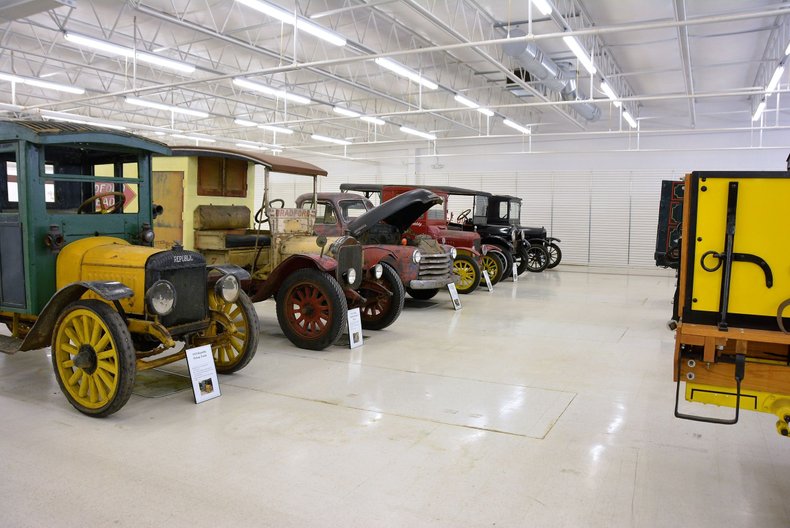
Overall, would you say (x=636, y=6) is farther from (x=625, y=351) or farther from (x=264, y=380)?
(x=264, y=380)

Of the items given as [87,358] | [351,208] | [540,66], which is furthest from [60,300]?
[540,66]

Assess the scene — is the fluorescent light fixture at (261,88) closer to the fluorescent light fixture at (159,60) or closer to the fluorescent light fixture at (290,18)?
the fluorescent light fixture at (159,60)

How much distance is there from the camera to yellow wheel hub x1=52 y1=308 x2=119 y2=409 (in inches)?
139

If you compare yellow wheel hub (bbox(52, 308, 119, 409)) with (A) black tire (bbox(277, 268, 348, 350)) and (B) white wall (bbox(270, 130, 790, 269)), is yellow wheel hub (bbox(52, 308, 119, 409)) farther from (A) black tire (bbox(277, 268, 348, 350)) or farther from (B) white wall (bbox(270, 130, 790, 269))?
(B) white wall (bbox(270, 130, 790, 269))

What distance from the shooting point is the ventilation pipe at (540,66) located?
9461 millimetres

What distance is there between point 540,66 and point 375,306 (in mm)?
6188

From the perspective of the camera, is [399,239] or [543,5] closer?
[543,5]

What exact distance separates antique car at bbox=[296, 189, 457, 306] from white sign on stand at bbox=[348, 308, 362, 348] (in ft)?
4.12

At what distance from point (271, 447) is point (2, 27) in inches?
466

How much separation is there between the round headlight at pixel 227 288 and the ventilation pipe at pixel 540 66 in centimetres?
588

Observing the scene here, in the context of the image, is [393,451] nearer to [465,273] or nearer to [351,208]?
[351,208]

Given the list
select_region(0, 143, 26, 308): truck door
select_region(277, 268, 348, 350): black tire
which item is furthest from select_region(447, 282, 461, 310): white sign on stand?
select_region(0, 143, 26, 308): truck door

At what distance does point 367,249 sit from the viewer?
22.9ft

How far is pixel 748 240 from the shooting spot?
238cm
